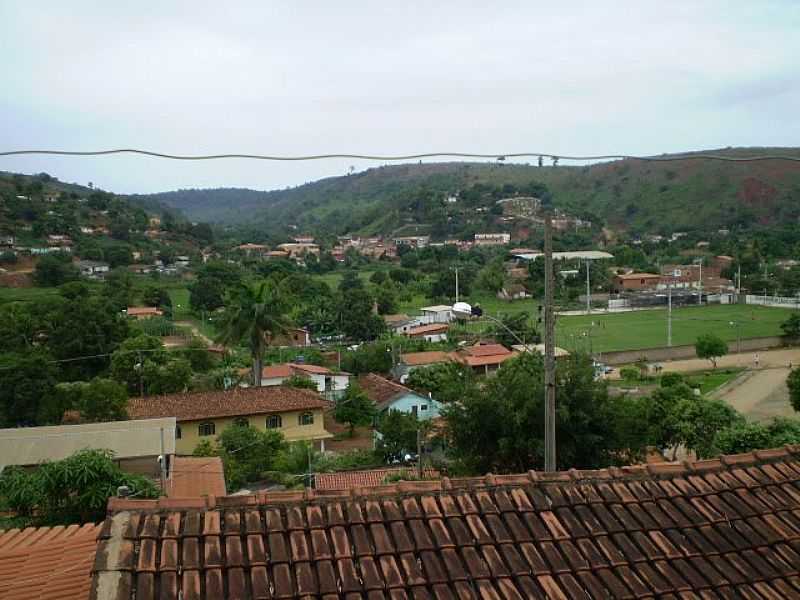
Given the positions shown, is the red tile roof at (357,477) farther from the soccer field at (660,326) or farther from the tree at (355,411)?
the soccer field at (660,326)

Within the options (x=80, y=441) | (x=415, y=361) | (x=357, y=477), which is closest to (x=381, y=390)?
(x=415, y=361)

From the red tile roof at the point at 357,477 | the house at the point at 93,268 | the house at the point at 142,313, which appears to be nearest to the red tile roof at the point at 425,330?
the house at the point at 142,313

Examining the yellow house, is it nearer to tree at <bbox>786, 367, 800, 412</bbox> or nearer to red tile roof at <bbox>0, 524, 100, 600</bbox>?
red tile roof at <bbox>0, 524, 100, 600</bbox>

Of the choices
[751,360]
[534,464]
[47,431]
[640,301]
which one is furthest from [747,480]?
[640,301]

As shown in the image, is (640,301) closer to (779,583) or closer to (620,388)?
(620,388)

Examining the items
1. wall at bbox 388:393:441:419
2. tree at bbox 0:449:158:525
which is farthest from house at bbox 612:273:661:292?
tree at bbox 0:449:158:525
